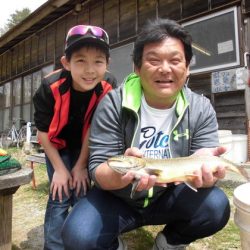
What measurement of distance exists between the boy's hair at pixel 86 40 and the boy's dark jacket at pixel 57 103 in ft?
0.82

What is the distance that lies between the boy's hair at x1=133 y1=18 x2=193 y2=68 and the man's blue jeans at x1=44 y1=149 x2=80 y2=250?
1.07 metres

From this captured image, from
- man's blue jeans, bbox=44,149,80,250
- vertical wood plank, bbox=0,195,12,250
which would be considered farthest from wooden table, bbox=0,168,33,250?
man's blue jeans, bbox=44,149,80,250

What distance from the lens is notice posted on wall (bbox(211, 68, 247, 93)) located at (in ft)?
18.8

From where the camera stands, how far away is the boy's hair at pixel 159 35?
214 cm

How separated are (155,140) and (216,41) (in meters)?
4.47

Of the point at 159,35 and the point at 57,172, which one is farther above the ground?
the point at 159,35

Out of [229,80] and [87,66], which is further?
[229,80]

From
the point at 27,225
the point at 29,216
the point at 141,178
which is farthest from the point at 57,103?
the point at 29,216

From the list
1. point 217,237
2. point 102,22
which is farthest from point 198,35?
point 217,237

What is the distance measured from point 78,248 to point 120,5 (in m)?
7.77

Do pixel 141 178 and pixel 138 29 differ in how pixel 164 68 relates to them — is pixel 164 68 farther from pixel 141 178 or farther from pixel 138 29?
pixel 138 29

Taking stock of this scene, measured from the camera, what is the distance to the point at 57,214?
269cm

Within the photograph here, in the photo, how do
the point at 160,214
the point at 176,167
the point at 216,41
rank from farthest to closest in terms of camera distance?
the point at 216,41 < the point at 160,214 < the point at 176,167

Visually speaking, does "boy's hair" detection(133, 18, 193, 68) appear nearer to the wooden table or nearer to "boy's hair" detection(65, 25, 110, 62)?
"boy's hair" detection(65, 25, 110, 62)
